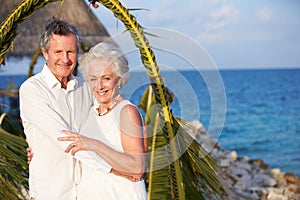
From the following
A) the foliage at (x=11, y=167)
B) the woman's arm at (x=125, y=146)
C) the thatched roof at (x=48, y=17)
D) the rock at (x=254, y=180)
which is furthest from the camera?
the thatched roof at (x=48, y=17)

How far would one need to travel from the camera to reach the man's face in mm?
3137

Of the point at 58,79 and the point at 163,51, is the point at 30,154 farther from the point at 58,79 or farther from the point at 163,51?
the point at 163,51

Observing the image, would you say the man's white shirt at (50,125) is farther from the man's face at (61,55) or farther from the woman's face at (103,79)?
the woman's face at (103,79)

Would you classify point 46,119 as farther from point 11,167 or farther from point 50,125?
point 11,167

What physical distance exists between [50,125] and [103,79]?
1.20 feet

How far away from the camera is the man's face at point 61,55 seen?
→ 3.14 meters

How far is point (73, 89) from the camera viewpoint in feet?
10.8

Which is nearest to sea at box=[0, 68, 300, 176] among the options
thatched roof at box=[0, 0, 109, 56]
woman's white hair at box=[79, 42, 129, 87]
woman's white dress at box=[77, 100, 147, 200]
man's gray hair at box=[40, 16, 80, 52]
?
woman's white hair at box=[79, 42, 129, 87]

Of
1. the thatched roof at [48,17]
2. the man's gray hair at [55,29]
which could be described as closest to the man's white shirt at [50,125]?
the man's gray hair at [55,29]

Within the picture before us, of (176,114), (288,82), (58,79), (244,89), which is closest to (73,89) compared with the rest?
(58,79)

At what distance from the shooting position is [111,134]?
120 inches

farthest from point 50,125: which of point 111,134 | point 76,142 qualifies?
point 111,134

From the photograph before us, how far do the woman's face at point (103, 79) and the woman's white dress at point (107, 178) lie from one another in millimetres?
85

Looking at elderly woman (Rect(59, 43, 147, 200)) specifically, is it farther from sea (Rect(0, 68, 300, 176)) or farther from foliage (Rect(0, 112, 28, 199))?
foliage (Rect(0, 112, 28, 199))
